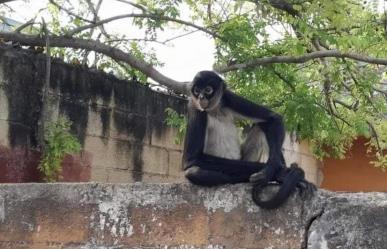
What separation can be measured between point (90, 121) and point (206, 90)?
122 inches

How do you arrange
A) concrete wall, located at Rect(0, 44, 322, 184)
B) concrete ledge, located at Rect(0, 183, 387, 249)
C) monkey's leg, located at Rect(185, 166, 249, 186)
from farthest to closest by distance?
concrete wall, located at Rect(0, 44, 322, 184)
monkey's leg, located at Rect(185, 166, 249, 186)
concrete ledge, located at Rect(0, 183, 387, 249)

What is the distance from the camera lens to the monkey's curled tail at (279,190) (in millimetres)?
4113

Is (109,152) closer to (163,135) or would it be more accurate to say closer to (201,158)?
(163,135)

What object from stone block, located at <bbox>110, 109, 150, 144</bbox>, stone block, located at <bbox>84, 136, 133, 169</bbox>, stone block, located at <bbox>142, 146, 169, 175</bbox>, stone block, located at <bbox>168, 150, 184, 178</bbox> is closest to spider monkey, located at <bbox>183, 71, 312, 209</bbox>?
stone block, located at <bbox>84, 136, 133, 169</bbox>

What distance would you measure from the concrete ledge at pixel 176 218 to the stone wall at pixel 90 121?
280 centimetres

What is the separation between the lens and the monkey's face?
208 inches

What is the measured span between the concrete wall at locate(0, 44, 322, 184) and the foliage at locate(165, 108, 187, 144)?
224 mm

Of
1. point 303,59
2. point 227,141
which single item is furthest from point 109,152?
point 227,141

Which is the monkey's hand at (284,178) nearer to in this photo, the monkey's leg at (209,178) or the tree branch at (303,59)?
the monkey's leg at (209,178)

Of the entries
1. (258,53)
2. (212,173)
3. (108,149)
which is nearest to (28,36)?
(108,149)

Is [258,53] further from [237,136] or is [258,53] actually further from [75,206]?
[75,206]

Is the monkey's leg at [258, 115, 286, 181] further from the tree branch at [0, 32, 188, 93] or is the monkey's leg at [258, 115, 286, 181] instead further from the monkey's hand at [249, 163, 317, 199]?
the tree branch at [0, 32, 188, 93]

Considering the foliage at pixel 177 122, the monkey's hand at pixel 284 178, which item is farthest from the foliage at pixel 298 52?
the monkey's hand at pixel 284 178

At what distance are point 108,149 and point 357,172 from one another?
548 centimetres
